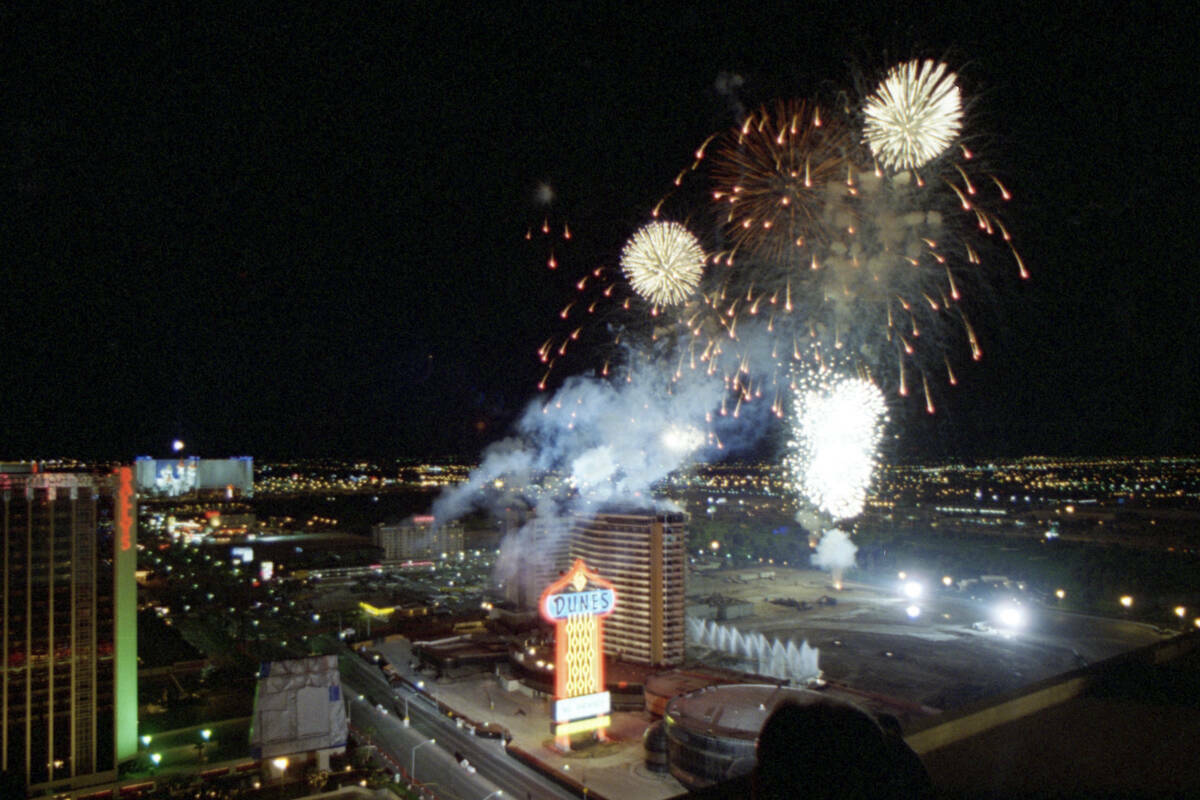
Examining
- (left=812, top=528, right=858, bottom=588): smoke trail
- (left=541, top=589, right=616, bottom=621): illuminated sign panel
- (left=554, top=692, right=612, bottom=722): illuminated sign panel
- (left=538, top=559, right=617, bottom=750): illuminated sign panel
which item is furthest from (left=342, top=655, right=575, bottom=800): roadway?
(left=812, top=528, right=858, bottom=588): smoke trail

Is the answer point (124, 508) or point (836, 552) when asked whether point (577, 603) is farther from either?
point (836, 552)

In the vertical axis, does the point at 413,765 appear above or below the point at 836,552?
below

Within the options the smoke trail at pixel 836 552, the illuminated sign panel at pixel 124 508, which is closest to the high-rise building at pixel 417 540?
the smoke trail at pixel 836 552

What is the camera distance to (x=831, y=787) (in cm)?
218

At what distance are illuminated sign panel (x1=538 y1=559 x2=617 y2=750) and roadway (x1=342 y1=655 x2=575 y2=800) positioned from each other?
99.1 inches

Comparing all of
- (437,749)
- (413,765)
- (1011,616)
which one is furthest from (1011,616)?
(413,765)

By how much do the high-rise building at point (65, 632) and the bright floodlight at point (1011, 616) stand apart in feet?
155

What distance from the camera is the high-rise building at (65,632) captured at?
22.2 meters

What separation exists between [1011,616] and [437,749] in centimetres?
3871

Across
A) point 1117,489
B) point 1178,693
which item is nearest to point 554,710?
point 1178,693

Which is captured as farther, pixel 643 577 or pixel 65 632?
pixel 643 577

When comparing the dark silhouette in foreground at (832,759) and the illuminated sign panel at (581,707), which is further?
the illuminated sign panel at (581,707)

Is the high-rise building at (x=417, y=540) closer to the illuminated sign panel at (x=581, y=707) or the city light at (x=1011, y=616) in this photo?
the illuminated sign panel at (x=581, y=707)

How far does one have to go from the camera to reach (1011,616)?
47.0 m
